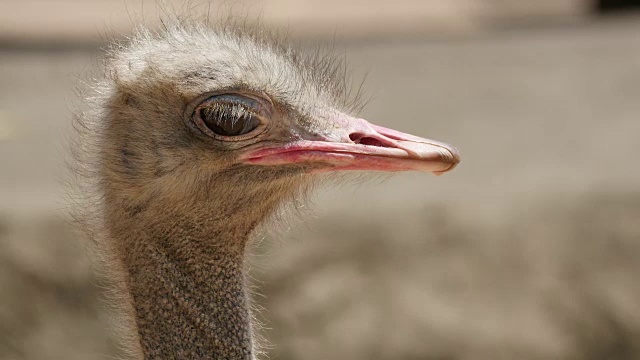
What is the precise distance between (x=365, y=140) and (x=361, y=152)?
6 cm

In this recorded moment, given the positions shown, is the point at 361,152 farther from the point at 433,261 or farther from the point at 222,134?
the point at 433,261

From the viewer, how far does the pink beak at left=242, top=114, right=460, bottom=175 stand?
2301 mm

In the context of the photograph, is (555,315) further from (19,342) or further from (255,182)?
(255,182)

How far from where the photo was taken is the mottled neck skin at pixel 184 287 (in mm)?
2312

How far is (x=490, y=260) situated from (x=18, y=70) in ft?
9.12

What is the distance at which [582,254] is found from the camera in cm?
433

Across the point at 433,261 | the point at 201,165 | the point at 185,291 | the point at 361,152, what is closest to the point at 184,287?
the point at 185,291

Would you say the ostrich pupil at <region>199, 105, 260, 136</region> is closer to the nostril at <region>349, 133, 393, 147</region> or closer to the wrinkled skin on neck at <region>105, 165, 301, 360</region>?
the wrinkled skin on neck at <region>105, 165, 301, 360</region>

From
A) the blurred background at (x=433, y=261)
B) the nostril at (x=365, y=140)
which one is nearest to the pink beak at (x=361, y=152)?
the nostril at (x=365, y=140)

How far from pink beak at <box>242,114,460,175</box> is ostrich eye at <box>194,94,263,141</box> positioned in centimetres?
5

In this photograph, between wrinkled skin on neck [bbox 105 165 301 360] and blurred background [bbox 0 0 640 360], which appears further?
blurred background [bbox 0 0 640 360]

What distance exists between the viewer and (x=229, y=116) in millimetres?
2297

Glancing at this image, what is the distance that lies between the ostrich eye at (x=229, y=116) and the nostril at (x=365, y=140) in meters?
0.18

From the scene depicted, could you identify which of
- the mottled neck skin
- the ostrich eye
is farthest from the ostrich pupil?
the mottled neck skin
